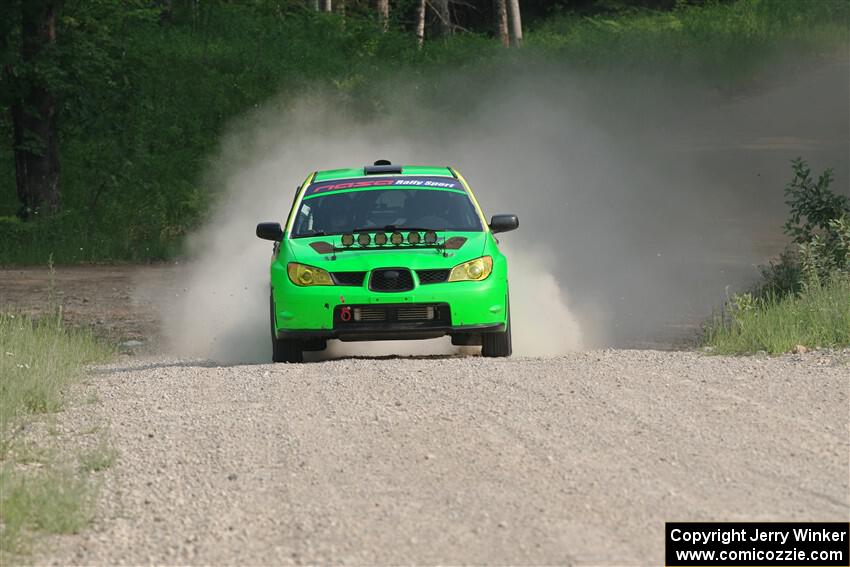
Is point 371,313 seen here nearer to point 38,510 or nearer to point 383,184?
point 383,184

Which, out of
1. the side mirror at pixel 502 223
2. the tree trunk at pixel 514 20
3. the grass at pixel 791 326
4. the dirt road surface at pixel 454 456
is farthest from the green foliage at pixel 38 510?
the tree trunk at pixel 514 20

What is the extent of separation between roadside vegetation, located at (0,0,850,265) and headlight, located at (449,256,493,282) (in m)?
13.5

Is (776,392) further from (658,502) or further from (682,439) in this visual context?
(658,502)

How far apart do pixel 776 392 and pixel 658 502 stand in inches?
133

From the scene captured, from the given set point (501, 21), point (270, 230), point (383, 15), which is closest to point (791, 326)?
point (270, 230)

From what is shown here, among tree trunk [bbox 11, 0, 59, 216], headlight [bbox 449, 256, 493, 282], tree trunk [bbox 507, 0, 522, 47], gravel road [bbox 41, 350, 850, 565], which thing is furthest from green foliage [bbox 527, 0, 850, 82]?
gravel road [bbox 41, 350, 850, 565]

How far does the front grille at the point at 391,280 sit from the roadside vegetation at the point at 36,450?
98.1 inches

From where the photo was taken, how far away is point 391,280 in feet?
41.7

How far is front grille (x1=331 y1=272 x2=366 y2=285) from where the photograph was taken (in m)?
12.7

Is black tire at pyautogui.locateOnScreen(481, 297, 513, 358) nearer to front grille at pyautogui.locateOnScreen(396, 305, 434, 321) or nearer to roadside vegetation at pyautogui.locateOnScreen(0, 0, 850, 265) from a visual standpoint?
front grille at pyautogui.locateOnScreen(396, 305, 434, 321)

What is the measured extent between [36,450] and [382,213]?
525 cm

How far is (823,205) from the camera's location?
17.8m

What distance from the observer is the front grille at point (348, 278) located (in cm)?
1274

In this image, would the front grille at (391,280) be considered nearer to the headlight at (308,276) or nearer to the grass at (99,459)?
the headlight at (308,276)
